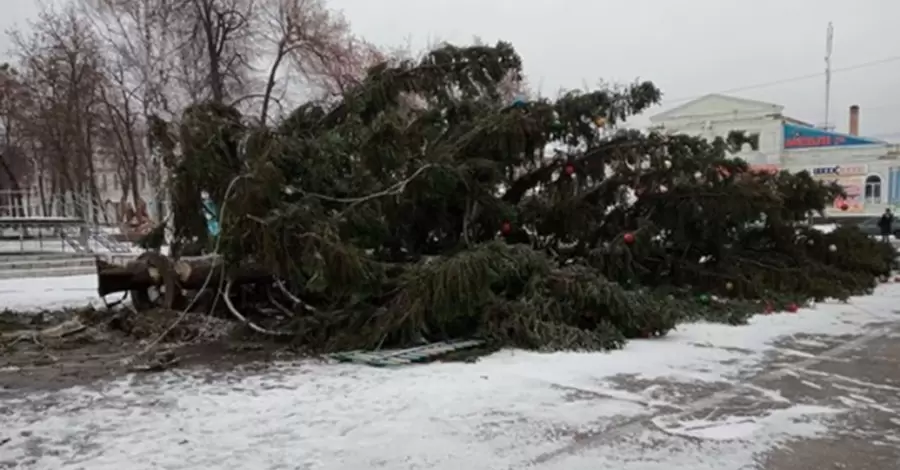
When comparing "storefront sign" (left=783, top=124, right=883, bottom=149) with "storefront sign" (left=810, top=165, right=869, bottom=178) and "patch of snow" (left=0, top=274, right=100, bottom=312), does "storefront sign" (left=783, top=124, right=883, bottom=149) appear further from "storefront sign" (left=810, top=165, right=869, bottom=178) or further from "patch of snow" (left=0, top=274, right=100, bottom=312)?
"patch of snow" (left=0, top=274, right=100, bottom=312)

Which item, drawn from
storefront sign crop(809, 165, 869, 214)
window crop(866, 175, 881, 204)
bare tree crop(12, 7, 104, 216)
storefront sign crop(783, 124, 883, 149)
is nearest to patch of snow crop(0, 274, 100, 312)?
bare tree crop(12, 7, 104, 216)

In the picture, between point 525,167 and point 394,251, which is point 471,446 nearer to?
point 394,251

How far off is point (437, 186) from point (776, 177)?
5918mm

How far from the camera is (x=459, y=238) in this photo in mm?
8609

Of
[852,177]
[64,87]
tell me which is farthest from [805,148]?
[64,87]

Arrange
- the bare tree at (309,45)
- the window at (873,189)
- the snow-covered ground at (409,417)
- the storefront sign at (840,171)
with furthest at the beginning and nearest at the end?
the storefront sign at (840,171) < the window at (873,189) < the bare tree at (309,45) < the snow-covered ground at (409,417)

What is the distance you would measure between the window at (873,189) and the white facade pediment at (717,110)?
5.23 m

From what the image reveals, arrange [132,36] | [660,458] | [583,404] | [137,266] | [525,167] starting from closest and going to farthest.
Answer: [660,458] → [583,404] → [137,266] → [525,167] → [132,36]

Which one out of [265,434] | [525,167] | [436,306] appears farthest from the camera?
[525,167]

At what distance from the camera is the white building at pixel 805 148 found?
32.4m

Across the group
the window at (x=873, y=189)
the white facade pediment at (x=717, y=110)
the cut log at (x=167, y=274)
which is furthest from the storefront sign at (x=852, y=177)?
the cut log at (x=167, y=274)

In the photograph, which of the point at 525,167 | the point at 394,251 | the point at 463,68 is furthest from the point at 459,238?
the point at 463,68

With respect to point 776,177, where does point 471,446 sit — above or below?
below

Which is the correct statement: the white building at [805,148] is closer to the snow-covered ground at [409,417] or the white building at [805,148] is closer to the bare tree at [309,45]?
the bare tree at [309,45]
